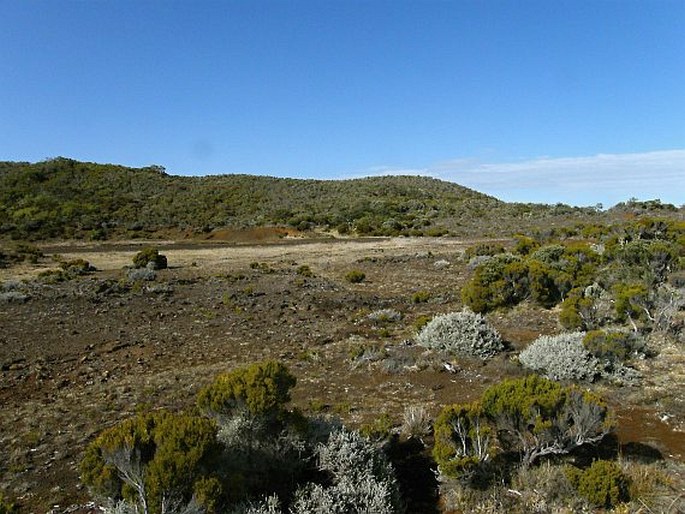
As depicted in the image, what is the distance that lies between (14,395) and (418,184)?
3766 inches

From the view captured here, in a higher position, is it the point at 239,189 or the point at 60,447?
the point at 239,189

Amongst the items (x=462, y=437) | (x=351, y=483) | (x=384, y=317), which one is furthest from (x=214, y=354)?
(x=462, y=437)

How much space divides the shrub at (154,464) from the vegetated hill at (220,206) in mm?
42489

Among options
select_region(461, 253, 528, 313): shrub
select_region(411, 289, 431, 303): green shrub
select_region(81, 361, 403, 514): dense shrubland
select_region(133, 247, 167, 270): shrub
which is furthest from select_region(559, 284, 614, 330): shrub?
select_region(133, 247, 167, 270): shrub

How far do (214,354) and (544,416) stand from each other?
8475mm

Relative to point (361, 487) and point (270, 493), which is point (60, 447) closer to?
point (270, 493)

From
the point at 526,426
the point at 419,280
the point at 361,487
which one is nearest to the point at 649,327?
the point at 526,426

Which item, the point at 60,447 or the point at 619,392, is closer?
the point at 60,447

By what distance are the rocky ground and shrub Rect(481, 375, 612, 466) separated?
5.17 ft

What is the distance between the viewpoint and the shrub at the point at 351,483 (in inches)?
207

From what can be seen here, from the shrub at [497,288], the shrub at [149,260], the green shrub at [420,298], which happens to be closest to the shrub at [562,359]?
the shrub at [497,288]

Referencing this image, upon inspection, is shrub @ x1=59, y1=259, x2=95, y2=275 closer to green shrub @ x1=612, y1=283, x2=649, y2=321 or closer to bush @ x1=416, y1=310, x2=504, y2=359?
bush @ x1=416, y1=310, x2=504, y2=359

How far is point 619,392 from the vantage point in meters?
8.91

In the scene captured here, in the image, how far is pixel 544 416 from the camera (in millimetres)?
6203
